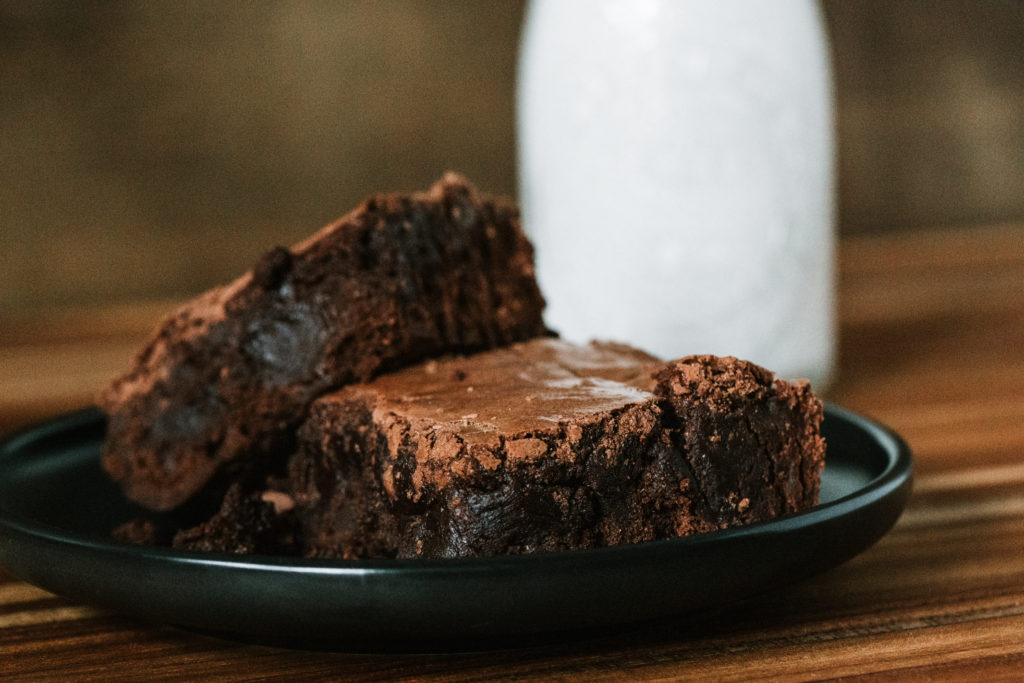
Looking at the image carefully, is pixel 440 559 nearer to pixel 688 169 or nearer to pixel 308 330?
pixel 308 330

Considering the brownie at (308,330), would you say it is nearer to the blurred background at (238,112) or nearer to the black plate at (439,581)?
the black plate at (439,581)

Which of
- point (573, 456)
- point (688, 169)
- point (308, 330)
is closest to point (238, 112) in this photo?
point (688, 169)

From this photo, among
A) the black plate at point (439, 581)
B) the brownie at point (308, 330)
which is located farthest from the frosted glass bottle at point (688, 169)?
the black plate at point (439, 581)

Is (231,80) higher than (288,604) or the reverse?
higher

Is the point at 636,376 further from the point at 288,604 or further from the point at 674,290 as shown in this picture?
the point at 674,290

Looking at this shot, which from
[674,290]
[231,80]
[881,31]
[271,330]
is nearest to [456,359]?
[271,330]
